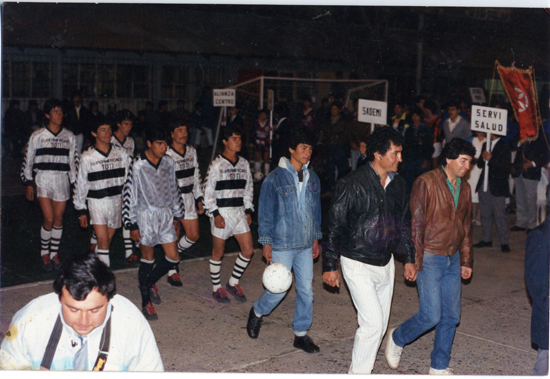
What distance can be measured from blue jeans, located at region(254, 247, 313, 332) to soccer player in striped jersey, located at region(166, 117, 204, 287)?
6.89ft

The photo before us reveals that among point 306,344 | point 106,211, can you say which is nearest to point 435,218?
point 306,344

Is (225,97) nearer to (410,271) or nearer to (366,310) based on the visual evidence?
(410,271)

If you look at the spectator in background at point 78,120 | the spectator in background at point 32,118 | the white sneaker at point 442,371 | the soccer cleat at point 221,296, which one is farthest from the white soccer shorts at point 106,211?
the spectator in background at point 32,118

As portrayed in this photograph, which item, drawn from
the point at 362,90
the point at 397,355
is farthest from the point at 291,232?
the point at 362,90

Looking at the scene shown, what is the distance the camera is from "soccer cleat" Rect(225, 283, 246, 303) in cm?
746

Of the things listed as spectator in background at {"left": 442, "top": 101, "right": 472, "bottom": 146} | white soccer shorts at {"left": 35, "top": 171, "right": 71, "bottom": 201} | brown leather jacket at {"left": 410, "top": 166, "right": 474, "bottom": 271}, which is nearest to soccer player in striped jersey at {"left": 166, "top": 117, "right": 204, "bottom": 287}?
white soccer shorts at {"left": 35, "top": 171, "right": 71, "bottom": 201}

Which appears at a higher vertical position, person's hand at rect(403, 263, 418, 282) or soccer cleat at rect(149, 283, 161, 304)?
person's hand at rect(403, 263, 418, 282)

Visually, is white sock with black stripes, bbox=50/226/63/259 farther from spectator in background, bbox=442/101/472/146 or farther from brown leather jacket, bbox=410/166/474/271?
spectator in background, bbox=442/101/472/146

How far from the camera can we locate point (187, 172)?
26.2 feet

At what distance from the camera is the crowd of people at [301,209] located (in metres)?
5.00

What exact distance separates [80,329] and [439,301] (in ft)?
10.3

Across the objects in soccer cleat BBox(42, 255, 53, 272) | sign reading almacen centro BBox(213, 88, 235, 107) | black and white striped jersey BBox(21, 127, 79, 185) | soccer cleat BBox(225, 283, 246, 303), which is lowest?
soccer cleat BBox(225, 283, 246, 303)

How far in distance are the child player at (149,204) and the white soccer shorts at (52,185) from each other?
203 centimetres

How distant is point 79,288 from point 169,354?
9.77 ft
